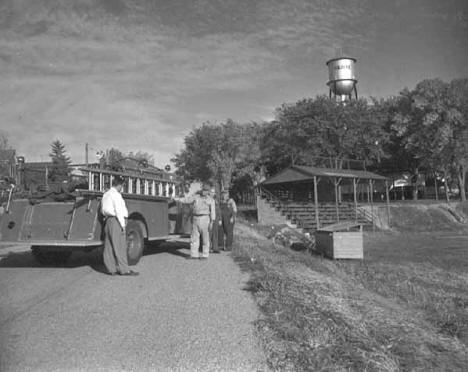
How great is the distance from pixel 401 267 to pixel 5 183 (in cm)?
982

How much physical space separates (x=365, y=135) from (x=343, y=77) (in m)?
11.6

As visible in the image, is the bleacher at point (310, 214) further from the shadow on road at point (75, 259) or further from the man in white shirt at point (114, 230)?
the man in white shirt at point (114, 230)

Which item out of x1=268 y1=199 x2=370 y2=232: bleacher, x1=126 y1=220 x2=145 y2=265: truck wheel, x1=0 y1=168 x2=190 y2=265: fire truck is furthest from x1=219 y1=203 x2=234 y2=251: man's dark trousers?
x1=268 y1=199 x2=370 y2=232: bleacher

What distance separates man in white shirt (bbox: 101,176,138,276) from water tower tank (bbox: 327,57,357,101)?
43.1 metres

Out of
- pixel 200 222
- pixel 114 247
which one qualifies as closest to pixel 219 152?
pixel 200 222

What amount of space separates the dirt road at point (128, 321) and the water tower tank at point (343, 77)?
42.8 m

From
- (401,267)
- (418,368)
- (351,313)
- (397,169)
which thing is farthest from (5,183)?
(397,169)

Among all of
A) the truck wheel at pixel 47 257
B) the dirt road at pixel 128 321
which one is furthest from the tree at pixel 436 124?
the truck wheel at pixel 47 257

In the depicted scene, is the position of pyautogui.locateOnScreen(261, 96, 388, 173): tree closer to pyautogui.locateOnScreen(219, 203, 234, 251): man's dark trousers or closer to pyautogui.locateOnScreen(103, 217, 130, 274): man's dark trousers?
pyautogui.locateOnScreen(219, 203, 234, 251): man's dark trousers

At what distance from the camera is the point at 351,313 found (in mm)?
5477

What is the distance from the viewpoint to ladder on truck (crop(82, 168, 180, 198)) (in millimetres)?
8477

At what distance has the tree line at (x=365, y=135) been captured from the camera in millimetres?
38031

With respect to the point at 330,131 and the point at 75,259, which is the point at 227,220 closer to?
the point at 75,259

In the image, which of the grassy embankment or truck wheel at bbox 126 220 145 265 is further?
truck wheel at bbox 126 220 145 265
